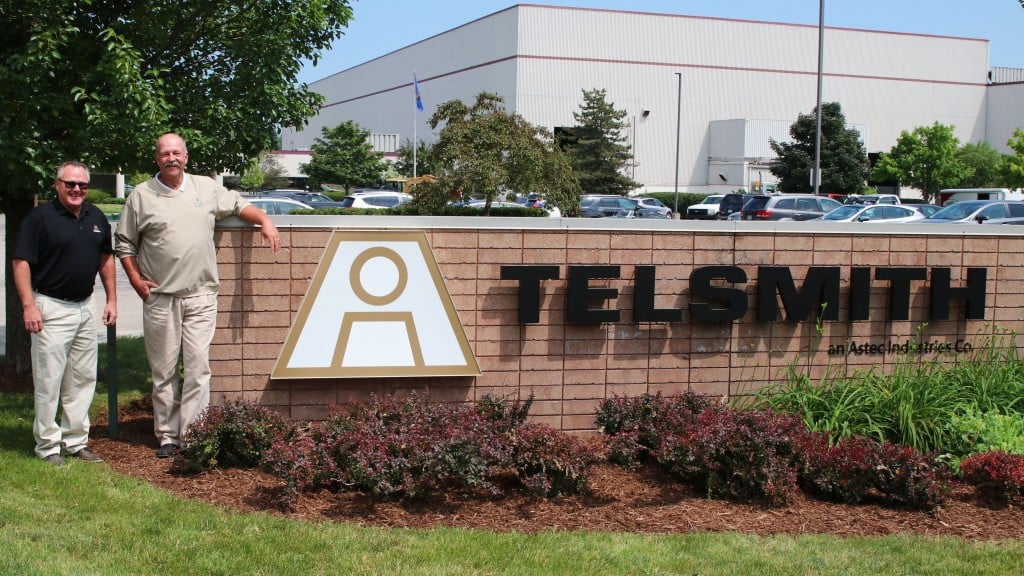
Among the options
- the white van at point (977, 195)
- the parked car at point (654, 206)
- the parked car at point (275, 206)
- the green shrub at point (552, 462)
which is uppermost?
the white van at point (977, 195)

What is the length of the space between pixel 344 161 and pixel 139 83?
216 feet

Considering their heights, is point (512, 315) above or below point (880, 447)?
above

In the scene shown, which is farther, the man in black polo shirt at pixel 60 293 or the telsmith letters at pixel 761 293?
the telsmith letters at pixel 761 293

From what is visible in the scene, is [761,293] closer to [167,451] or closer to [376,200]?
[167,451]

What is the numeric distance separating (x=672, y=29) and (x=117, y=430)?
68.1 m

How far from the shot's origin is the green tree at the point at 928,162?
63.0 metres

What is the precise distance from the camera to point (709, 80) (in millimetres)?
72250

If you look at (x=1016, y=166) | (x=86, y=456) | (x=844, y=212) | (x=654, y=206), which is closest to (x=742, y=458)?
(x=86, y=456)

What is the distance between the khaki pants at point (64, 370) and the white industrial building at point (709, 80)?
62268 millimetres

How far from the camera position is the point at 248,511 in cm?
528

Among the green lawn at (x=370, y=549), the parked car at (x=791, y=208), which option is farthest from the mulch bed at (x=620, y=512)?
the parked car at (x=791, y=208)

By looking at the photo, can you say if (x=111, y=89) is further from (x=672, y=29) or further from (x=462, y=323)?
(x=672, y=29)

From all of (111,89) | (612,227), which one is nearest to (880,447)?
(612,227)

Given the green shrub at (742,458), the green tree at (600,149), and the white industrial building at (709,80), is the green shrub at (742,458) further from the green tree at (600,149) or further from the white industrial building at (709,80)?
the white industrial building at (709,80)
